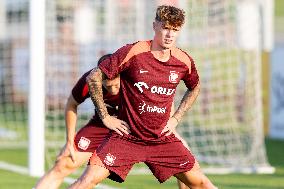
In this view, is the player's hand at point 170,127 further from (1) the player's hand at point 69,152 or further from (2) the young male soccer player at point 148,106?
(1) the player's hand at point 69,152

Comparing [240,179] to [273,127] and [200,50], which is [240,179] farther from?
[273,127]

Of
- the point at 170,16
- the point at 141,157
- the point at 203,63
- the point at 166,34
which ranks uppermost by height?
the point at 170,16

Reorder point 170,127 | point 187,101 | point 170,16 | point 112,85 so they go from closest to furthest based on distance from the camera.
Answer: point 170,16 < point 170,127 < point 187,101 < point 112,85

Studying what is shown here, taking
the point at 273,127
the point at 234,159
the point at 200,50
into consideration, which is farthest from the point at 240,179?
the point at 273,127

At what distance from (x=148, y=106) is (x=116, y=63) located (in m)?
0.44

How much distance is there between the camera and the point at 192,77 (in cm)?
923

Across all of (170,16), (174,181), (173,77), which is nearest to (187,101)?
(173,77)

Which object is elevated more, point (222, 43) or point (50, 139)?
point (222, 43)

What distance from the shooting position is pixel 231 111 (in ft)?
57.6

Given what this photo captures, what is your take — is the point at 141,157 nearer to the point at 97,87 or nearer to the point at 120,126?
the point at 120,126

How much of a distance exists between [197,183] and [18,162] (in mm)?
7243

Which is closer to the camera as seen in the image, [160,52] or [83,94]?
[160,52]

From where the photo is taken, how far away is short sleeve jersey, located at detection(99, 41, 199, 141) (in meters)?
8.89

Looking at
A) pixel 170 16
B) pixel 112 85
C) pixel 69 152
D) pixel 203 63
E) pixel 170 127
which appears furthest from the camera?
A: pixel 203 63
